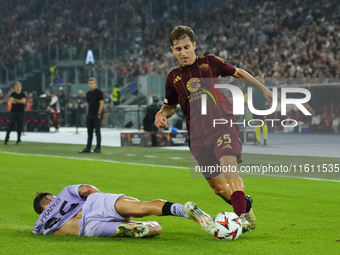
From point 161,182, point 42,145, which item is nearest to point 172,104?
point 161,182

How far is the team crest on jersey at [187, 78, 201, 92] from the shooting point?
6148 millimetres

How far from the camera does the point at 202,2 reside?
129ft

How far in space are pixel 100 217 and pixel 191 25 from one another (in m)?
33.3

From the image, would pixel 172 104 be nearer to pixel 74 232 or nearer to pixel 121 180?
pixel 74 232

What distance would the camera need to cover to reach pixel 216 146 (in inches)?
236

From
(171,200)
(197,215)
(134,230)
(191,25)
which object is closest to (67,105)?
(191,25)

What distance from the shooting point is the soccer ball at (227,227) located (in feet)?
18.1

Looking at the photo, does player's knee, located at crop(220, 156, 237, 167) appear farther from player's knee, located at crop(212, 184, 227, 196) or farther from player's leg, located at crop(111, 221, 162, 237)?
player's leg, located at crop(111, 221, 162, 237)

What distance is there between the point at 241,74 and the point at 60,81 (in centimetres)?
3403

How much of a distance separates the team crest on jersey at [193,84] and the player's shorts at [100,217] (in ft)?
4.38

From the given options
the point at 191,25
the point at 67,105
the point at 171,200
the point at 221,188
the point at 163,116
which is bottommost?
the point at 171,200

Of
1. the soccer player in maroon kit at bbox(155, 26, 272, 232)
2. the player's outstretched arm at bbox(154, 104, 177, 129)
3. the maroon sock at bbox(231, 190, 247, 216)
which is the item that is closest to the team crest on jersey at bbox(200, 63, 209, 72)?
the soccer player in maroon kit at bbox(155, 26, 272, 232)

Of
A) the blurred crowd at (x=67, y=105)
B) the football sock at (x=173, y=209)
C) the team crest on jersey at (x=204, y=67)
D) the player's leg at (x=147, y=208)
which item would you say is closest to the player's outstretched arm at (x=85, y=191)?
the player's leg at (x=147, y=208)

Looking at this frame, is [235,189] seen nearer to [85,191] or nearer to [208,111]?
[208,111]
